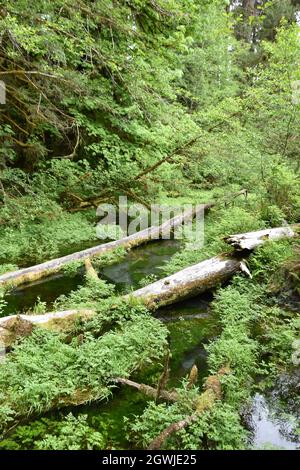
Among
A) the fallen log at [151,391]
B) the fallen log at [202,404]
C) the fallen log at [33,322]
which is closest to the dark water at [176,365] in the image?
the fallen log at [151,391]

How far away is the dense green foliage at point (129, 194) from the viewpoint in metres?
4.01

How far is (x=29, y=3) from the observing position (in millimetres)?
8258

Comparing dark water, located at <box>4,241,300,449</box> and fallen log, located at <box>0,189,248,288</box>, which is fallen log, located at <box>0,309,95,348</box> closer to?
dark water, located at <box>4,241,300,449</box>

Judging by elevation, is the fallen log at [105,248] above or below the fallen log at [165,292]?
below

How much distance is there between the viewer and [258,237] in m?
7.82

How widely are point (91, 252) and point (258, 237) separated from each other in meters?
3.88

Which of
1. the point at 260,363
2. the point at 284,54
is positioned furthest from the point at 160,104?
the point at 260,363

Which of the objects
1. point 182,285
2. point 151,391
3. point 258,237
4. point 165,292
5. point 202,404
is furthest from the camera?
point 258,237

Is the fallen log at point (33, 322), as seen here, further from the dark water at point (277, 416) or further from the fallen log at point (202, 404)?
the dark water at point (277, 416)

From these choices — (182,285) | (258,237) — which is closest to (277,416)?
(182,285)

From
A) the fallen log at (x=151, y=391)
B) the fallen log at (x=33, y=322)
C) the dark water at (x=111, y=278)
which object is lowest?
the dark water at (x=111, y=278)

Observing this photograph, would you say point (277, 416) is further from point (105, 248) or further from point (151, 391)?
point (105, 248)

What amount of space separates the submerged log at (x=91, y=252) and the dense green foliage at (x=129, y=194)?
274 millimetres

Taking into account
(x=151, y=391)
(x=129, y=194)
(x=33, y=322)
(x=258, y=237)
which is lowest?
(x=151, y=391)
